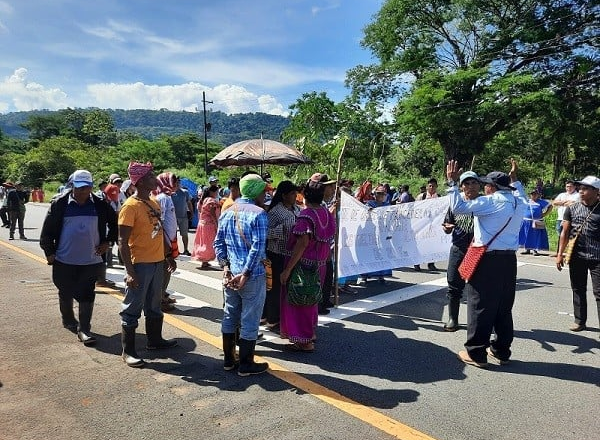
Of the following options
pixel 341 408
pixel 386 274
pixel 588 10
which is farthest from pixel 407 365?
pixel 588 10

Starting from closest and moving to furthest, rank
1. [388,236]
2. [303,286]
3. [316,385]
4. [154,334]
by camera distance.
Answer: [316,385] → [303,286] → [154,334] → [388,236]

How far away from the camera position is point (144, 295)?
14.9 ft

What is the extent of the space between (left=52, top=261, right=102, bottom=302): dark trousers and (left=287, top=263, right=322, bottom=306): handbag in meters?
2.22

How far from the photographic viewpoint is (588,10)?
25953mm

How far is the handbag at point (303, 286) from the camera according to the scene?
4.70 meters

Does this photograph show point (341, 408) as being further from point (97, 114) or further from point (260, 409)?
point (97, 114)

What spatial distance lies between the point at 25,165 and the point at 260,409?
59174 millimetres

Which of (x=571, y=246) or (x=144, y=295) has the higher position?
(x=571, y=246)

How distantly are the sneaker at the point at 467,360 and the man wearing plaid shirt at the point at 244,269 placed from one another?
1.92m

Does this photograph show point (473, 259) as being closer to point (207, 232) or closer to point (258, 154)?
point (207, 232)

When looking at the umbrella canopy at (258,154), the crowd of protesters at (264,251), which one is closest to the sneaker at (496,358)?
the crowd of protesters at (264,251)

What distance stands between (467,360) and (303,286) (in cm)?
174

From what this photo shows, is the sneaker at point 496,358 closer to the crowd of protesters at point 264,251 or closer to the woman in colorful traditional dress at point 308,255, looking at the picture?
the crowd of protesters at point 264,251

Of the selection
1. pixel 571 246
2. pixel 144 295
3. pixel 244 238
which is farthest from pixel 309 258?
pixel 571 246
